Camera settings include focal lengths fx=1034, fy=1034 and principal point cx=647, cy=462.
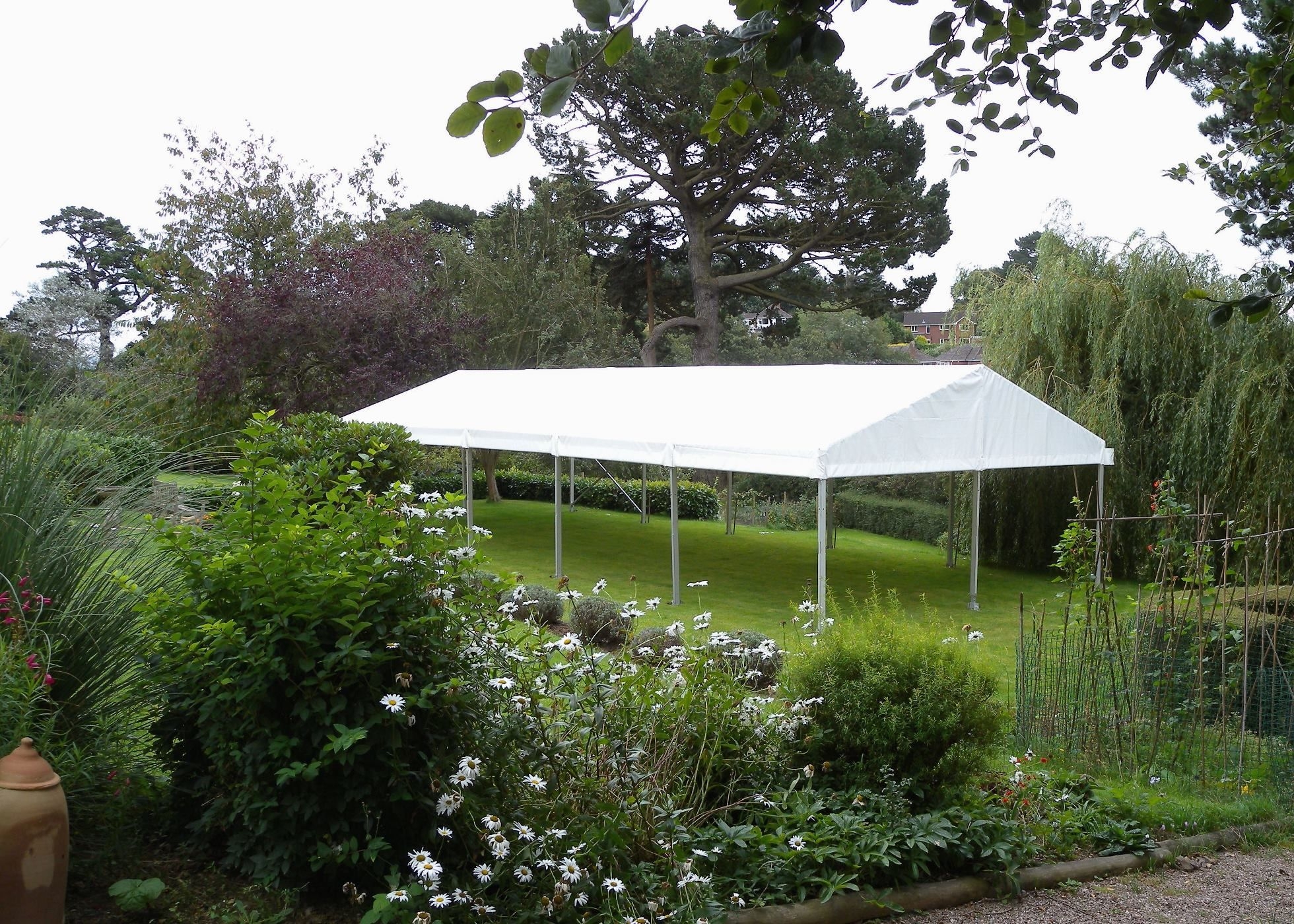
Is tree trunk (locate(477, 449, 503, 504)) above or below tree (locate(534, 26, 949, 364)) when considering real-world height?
below

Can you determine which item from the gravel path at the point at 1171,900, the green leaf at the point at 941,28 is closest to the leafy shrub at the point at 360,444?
the gravel path at the point at 1171,900

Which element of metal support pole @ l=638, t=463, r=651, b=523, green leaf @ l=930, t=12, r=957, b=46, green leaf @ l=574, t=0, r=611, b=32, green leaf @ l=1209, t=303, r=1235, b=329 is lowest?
metal support pole @ l=638, t=463, r=651, b=523

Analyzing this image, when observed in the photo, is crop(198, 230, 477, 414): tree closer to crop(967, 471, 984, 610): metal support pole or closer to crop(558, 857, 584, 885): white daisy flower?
crop(967, 471, 984, 610): metal support pole

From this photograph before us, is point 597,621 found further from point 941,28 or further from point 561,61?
point 561,61

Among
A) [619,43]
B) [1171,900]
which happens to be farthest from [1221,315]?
[1171,900]

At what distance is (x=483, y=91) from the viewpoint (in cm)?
157

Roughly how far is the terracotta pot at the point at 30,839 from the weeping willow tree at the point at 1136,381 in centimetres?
980

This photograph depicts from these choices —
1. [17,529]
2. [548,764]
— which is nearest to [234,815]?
[548,764]

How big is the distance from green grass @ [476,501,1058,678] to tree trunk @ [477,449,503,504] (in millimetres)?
2379

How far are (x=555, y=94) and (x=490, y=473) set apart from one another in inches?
751

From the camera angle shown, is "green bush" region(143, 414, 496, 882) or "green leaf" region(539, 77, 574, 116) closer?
"green leaf" region(539, 77, 574, 116)

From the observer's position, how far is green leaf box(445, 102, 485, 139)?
62.3 inches

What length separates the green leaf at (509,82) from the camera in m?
1.57

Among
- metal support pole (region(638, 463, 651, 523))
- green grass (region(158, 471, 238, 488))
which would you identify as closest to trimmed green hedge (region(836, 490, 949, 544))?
metal support pole (region(638, 463, 651, 523))
